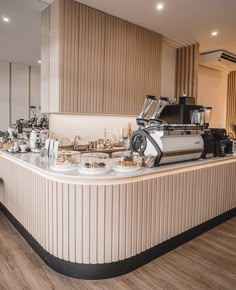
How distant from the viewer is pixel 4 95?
4141 mm

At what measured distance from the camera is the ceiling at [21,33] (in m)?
3.85

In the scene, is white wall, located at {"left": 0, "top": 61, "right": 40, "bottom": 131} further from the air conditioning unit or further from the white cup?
the air conditioning unit

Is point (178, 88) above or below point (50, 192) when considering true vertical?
above

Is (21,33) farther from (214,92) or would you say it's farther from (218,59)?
(214,92)

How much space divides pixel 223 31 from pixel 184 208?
417 cm

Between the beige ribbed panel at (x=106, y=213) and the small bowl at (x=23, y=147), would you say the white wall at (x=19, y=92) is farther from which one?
the beige ribbed panel at (x=106, y=213)

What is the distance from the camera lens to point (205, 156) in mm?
3160

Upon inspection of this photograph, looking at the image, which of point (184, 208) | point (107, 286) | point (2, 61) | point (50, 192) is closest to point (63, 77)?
point (2, 61)

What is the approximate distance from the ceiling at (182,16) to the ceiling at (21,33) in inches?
32.4

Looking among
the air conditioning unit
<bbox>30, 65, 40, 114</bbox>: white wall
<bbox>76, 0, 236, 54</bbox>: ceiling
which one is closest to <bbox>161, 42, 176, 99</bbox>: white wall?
<bbox>76, 0, 236, 54</bbox>: ceiling

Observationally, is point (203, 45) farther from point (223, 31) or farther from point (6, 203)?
point (6, 203)

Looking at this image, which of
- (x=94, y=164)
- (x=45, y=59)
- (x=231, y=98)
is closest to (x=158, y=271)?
(x=94, y=164)

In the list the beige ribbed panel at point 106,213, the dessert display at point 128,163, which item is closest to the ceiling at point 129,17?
the beige ribbed panel at point 106,213

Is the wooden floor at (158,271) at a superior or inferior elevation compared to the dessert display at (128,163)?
inferior
